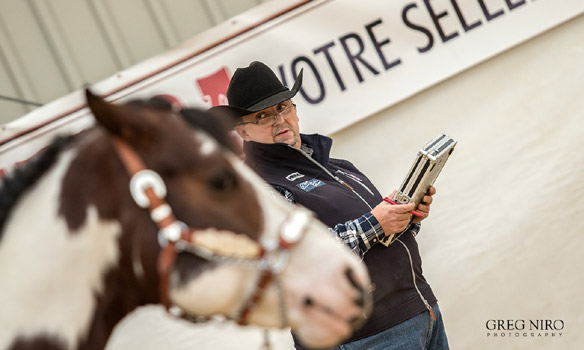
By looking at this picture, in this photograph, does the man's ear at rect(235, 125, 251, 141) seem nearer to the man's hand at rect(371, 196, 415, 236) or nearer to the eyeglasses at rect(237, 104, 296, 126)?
the eyeglasses at rect(237, 104, 296, 126)

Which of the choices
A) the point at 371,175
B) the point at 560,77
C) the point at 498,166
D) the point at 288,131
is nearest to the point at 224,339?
the point at 371,175

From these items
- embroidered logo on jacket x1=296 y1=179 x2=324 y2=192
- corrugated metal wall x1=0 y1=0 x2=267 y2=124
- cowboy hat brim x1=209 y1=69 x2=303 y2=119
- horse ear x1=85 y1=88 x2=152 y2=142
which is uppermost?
corrugated metal wall x1=0 y1=0 x2=267 y2=124

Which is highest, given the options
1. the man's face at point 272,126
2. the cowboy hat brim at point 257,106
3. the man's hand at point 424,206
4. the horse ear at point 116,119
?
the horse ear at point 116,119

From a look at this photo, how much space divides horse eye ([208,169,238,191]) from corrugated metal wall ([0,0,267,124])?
5.85ft

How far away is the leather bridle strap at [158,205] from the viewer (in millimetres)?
951

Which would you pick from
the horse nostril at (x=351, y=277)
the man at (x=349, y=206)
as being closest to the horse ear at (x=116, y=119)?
the horse nostril at (x=351, y=277)

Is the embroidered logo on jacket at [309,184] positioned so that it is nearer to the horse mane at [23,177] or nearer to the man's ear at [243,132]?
the man's ear at [243,132]

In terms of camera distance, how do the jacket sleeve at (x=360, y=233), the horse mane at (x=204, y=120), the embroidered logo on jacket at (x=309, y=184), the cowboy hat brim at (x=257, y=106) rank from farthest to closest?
1. the cowboy hat brim at (x=257, y=106)
2. the embroidered logo on jacket at (x=309, y=184)
3. the jacket sleeve at (x=360, y=233)
4. the horse mane at (x=204, y=120)

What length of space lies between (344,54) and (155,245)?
1.64 metres

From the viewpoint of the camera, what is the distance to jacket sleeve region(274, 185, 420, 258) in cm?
155

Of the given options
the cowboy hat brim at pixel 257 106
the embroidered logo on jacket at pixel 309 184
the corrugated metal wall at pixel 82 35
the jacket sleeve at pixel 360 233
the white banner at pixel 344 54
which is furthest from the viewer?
the corrugated metal wall at pixel 82 35

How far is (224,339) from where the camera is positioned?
255 centimetres

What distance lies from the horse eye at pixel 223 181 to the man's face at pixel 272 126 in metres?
0.82

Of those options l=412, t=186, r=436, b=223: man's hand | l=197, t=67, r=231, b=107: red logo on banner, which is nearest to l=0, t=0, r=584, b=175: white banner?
l=197, t=67, r=231, b=107: red logo on banner
